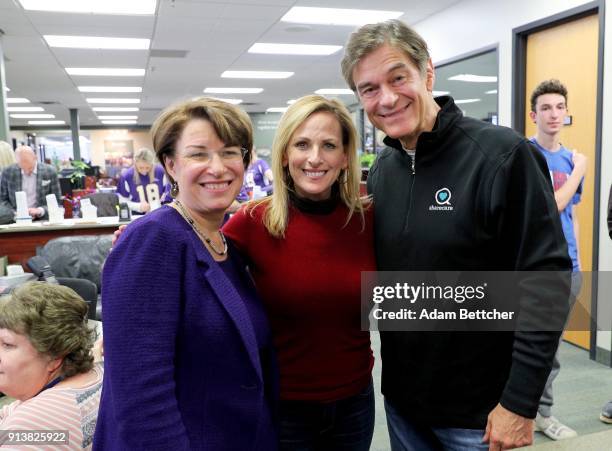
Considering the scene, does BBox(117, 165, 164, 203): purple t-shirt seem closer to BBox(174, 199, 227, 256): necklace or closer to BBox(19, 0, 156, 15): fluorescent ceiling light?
BBox(19, 0, 156, 15): fluorescent ceiling light

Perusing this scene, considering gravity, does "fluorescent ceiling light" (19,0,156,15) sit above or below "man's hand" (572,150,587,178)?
above

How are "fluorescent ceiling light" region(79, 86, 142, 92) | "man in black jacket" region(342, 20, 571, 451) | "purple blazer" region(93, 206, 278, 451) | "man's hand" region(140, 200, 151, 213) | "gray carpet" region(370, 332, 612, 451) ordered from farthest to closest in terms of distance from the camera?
"fluorescent ceiling light" region(79, 86, 142, 92)
"man's hand" region(140, 200, 151, 213)
"gray carpet" region(370, 332, 612, 451)
"man in black jacket" region(342, 20, 571, 451)
"purple blazer" region(93, 206, 278, 451)

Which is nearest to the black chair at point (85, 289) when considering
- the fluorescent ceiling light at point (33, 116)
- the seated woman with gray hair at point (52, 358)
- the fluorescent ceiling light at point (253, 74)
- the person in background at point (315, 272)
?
the seated woman with gray hair at point (52, 358)

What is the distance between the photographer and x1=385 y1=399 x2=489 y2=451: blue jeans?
1250 mm

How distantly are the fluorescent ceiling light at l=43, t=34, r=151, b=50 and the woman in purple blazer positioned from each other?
6408 mm

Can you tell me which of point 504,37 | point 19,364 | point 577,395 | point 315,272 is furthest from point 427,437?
point 504,37

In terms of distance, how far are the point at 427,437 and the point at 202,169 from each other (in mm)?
922

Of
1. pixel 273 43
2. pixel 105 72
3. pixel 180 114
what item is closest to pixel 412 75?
pixel 180 114

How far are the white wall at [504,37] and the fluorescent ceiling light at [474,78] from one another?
0.32 metres

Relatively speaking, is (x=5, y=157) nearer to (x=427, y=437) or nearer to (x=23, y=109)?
(x=427, y=437)

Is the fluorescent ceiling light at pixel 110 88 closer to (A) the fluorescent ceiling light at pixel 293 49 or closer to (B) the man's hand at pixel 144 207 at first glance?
(A) the fluorescent ceiling light at pixel 293 49

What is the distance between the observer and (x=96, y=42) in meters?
7.00

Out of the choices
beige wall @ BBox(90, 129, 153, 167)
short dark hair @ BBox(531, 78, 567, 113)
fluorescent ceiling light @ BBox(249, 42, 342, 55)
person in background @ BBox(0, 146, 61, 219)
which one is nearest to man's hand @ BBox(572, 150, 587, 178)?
short dark hair @ BBox(531, 78, 567, 113)

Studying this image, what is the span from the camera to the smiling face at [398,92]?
1.29 metres
